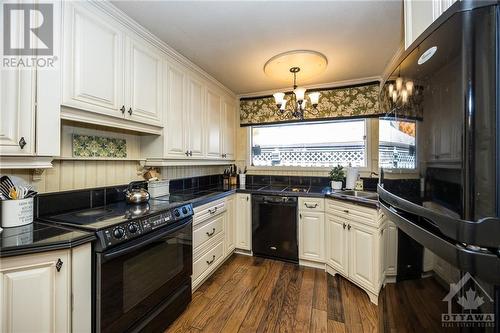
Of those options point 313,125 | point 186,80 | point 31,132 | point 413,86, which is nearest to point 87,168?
point 31,132

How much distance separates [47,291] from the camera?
1003mm

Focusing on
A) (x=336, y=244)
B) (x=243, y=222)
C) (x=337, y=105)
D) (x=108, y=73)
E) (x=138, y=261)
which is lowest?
(x=336, y=244)

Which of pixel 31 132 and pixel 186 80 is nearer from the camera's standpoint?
pixel 31 132

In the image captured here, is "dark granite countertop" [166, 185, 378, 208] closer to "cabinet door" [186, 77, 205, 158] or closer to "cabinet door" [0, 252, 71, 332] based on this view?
"cabinet door" [186, 77, 205, 158]

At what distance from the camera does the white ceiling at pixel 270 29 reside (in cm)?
156

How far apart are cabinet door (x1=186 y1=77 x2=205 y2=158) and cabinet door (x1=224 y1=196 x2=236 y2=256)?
711mm

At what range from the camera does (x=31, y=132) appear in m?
1.13

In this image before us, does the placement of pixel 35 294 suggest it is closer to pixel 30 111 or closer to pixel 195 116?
pixel 30 111

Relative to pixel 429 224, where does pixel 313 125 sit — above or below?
above

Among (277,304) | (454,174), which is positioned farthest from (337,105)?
(454,174)

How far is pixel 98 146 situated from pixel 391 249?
6.73 feet

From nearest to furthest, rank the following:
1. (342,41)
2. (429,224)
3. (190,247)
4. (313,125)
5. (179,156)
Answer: (429,224), (190,247), (342,41), (179,156), (313,125)

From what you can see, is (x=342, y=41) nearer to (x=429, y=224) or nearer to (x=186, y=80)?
(x=186, y=80)

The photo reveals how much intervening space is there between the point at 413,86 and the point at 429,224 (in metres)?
0.40
